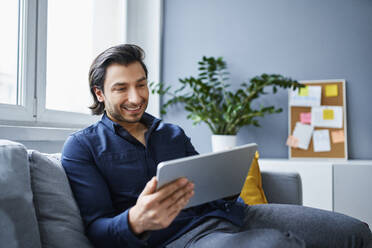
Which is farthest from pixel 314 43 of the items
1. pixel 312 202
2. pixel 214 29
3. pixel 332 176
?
pixel 312 202

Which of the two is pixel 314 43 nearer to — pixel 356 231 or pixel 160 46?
pixel 160 46

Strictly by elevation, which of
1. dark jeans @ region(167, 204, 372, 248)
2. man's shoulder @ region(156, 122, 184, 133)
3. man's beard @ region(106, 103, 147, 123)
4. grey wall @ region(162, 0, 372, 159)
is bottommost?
dark jeans @ region(167, 204, 372, 248)

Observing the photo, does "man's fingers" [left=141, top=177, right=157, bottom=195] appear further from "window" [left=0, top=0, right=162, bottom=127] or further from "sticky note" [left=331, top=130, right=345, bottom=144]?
"sticky note" [left=331, top=130, right=345, bottom=144]

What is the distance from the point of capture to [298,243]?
36.2 inches

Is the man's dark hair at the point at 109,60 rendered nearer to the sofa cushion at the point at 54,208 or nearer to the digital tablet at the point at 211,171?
the sofa cushion at the point at 54,208

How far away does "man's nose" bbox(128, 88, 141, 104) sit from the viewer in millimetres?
1229

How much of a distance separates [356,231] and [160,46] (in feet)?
7.97

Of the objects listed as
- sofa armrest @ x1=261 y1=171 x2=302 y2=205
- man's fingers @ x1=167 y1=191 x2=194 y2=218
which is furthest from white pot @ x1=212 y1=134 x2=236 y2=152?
man's fingers @ x1=167 y1=191 x2=194 y2=218

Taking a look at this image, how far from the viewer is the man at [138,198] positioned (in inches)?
36.9

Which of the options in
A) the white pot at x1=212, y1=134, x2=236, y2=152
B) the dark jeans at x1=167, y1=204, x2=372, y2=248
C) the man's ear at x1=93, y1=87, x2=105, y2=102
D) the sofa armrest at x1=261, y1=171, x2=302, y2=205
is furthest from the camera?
the white pot at x1=212, y1=134, x2=236, y2=152

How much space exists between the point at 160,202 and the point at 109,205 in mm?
316

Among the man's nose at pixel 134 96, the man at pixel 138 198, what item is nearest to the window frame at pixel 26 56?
the man at pixel 138 198

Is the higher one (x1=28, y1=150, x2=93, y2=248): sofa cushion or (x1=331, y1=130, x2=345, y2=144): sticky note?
(x1=331, y1=130, x2=345, y2=144): sticky note

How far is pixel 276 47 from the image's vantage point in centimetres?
286
